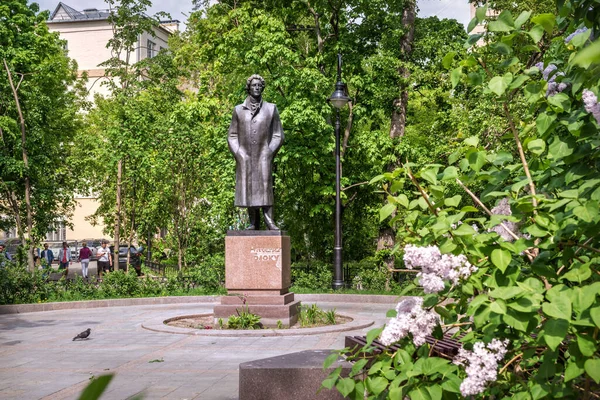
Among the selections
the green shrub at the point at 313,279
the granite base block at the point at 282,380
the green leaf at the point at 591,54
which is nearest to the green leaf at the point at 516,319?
the green leaf at the point at 591,54

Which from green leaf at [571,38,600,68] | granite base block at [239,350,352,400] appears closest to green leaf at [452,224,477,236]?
green leaf at [571,38,600,68]

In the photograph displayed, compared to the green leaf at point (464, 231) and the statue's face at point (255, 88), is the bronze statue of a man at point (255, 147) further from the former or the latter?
the green leaf at point (464, 231)

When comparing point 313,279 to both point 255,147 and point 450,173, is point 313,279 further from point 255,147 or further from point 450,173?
point 450,173

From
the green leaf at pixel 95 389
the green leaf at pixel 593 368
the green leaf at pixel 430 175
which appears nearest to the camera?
the green leaf at pixel 95 389

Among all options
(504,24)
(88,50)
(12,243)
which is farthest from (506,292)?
(88,50)

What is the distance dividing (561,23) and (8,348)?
33.9 feet

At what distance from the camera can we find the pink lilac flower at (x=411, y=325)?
307 centimetres

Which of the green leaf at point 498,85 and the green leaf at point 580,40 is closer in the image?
the green leaf at point 580,40

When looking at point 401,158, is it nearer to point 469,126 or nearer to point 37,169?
point 469,126

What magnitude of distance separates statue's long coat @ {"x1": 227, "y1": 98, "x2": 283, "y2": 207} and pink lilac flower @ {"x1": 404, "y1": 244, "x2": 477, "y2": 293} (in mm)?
10908

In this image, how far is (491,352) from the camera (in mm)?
2926

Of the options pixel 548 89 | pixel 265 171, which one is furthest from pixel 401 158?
pixel 548 89

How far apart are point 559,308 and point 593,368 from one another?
228 mm

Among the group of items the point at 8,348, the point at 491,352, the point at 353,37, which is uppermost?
the point at 353,37
